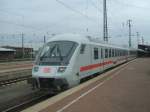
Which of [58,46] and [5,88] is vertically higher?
[58,46]

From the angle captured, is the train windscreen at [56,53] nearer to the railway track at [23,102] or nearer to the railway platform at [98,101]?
the railway track at [23,102]

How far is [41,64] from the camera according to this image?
540 inches

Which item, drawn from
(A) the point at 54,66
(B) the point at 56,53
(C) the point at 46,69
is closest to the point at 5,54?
(B) the point at 56,53

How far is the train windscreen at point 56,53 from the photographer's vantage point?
13561mm

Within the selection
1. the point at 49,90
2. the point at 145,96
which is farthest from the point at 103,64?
the point at 145,96

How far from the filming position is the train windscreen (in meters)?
13.6

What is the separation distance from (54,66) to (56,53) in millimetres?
1015

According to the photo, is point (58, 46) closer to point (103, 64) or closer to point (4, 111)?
point (4, 111)

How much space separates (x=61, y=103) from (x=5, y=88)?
334 inches

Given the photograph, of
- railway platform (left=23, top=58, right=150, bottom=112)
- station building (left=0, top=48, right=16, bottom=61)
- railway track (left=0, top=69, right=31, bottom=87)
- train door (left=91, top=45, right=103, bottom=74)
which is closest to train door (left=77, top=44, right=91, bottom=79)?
train door (left=91, top=45, right=103, bottom=74)

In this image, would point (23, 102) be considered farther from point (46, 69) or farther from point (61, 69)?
point (61, 69)

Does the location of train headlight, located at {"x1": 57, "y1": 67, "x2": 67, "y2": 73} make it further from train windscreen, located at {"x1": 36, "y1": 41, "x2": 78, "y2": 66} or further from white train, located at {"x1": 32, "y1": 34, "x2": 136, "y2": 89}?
train windscreen, located at {"x1": 36, "y1": 41, "x2": 78, "y2": 66}

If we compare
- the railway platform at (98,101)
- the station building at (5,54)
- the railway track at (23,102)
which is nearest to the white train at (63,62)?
the railway track at (23,102)

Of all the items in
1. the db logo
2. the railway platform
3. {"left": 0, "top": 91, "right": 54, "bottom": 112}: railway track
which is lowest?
{"left": 0, "top": 91, "right": 54, "bottom": 112}: railway track
